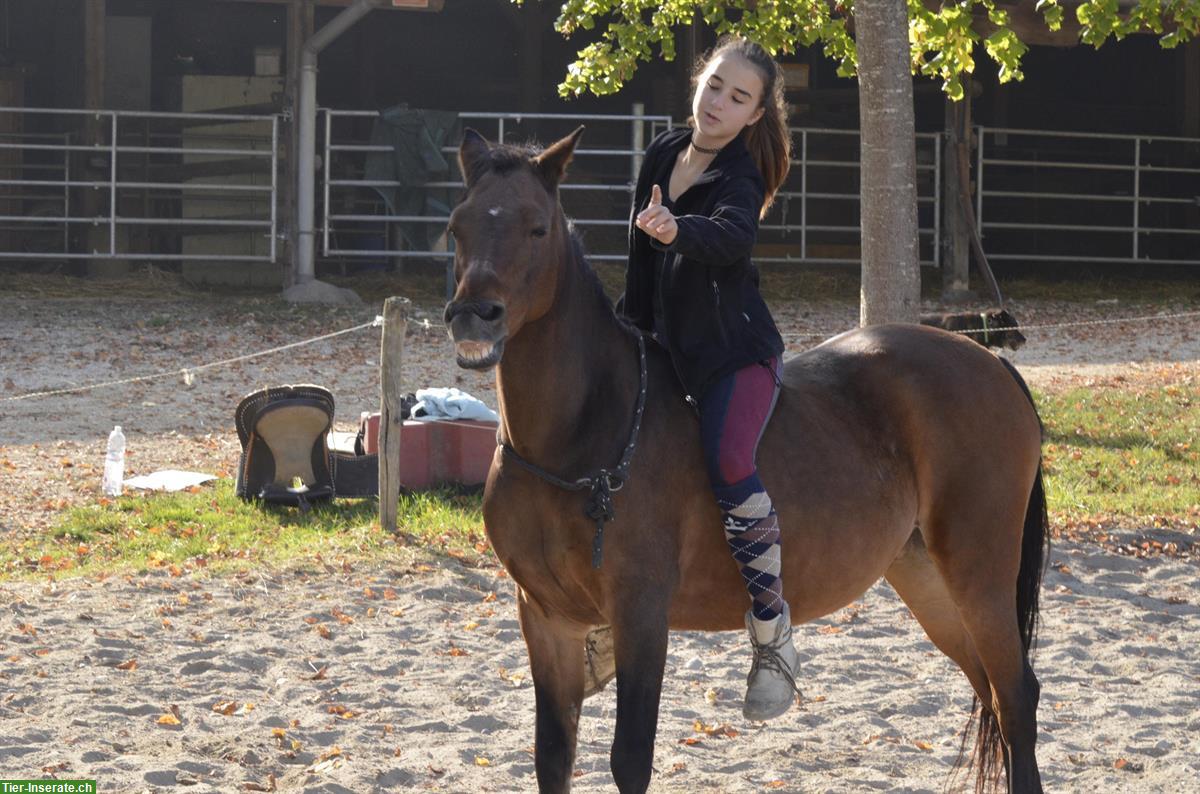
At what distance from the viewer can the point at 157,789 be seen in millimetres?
4020

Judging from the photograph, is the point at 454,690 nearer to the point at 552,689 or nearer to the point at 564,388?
the point at 552,689

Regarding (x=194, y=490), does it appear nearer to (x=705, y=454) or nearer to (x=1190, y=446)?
(x=705, y=454)

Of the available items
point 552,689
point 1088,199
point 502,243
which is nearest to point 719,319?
point 502,243

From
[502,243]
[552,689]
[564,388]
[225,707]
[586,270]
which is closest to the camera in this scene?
[502,243]

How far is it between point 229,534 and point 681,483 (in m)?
4.49

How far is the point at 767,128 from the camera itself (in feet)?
11.9

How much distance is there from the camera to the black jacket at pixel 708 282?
3451mm

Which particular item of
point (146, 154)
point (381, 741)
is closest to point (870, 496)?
point (381, 741)

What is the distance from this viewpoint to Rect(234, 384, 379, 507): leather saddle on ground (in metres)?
7.73

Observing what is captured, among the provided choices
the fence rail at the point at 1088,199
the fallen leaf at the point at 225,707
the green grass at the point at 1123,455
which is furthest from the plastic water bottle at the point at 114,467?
the fence rail at the point at 1088,199

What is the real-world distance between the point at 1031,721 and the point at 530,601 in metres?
1.57

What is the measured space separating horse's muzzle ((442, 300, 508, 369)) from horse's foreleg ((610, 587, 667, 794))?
0.76 meters

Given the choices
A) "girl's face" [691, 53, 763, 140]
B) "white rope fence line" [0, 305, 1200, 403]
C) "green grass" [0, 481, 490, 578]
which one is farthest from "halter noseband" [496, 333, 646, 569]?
"white rope fence line" [0, 305, 1200, 403]

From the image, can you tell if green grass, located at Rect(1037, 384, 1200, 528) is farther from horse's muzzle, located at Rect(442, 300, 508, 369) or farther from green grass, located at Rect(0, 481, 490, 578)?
horse's muzzle, located at Rect(442, 300, 508, 369)
